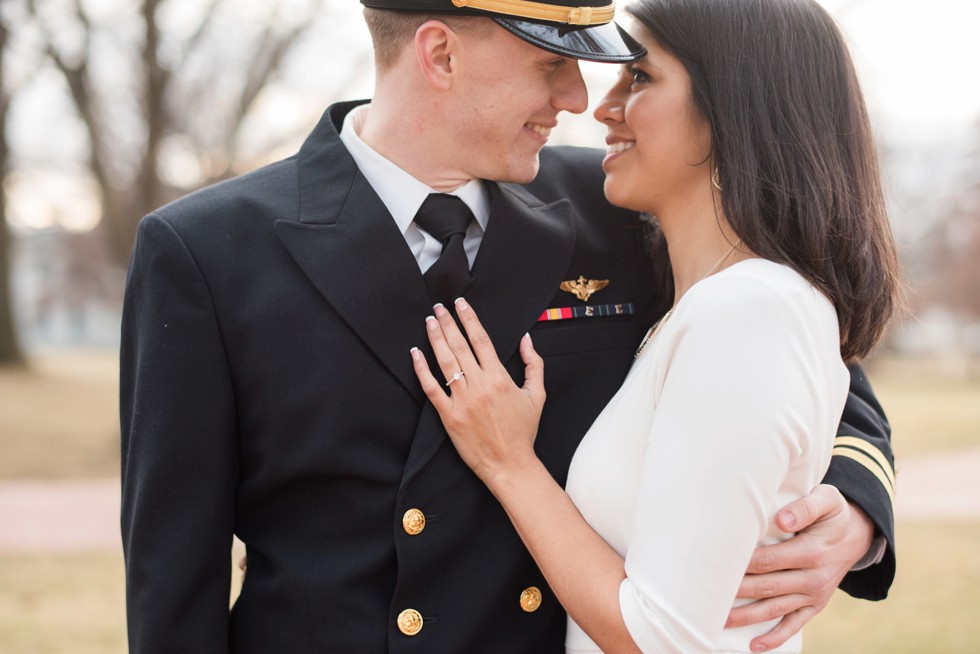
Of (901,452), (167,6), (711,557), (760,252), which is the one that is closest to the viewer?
(711,557)

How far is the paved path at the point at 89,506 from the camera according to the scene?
8148 mm

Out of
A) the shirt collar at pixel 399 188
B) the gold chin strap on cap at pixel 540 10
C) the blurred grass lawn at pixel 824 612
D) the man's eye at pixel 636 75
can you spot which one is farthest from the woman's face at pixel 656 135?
the blurred grass lawn at pixel 824 612

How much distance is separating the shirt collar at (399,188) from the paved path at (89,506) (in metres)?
6.50

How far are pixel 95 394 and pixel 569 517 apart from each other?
17684 mm

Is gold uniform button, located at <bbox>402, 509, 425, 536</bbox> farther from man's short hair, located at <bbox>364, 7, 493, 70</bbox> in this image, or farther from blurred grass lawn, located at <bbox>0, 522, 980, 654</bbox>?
blurred grass lawn, located at <bbox>0, 522, 980, 654</bbox>

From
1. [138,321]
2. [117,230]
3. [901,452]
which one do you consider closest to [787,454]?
[138,321]

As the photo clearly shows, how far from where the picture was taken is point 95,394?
59.5ft

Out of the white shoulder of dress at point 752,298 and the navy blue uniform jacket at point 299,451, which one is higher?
the white shoulder of dress at point 752,298

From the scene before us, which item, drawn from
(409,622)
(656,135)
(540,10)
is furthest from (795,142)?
(409,622)

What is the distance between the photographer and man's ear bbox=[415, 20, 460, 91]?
7.68 feet

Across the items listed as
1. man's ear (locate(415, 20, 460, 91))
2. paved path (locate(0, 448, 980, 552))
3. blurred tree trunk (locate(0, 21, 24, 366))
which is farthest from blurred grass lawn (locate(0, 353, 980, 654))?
blurred tree trunk (locate(0, 21, 24, 366))

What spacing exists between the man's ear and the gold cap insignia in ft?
1.79

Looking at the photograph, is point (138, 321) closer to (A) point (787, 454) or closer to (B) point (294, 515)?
(B) point (294, 515)

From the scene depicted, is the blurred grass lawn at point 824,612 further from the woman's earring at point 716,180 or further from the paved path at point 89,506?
the woman's earring at point 716,180
